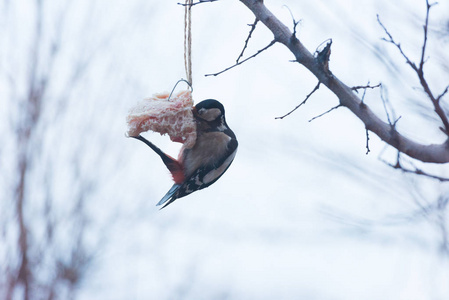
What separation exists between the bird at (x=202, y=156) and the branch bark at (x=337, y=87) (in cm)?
54

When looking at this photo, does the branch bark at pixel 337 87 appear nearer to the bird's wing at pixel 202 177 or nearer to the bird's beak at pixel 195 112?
the bird's beak at pixel 195 112

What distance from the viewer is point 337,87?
1.85m

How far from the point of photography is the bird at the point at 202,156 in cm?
232

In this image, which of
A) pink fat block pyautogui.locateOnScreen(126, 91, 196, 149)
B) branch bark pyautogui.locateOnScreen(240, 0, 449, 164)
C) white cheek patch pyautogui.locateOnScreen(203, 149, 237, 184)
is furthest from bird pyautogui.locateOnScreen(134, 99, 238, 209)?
branch bark pyautogui.locateOnScreen(240, 0, 449, 164)

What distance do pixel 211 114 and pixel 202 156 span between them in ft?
0.68

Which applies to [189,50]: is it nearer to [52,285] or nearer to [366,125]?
[366,125]

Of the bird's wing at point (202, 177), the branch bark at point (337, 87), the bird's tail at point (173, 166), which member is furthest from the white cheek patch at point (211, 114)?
the branch bark at point (337, 87)

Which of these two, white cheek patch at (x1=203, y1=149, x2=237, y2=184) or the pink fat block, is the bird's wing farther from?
the pink fat block

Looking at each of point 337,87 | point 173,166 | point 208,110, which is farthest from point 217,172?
point 337,87

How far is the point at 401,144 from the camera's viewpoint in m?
1.78

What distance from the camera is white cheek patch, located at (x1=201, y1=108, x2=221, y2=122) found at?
2.29 m

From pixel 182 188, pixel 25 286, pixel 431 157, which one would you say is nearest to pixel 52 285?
pixel 25 286

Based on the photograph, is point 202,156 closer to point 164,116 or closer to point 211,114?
point 211,114

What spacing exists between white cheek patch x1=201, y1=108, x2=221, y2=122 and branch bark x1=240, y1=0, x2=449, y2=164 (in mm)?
551
